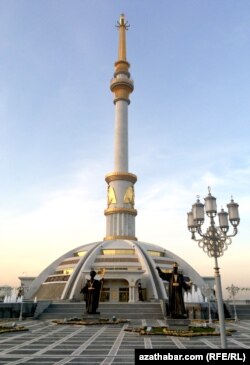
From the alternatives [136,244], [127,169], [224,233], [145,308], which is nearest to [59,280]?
[136,244]

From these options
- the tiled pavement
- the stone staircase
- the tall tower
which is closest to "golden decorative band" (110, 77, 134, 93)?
the tall tower

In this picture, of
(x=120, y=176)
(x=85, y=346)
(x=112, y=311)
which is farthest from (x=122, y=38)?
(x=85, y=346)

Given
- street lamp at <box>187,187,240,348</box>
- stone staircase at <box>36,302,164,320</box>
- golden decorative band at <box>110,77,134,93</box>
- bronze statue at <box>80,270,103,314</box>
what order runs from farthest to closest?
golden decorative band at <box>110,77,134,93</box> < stone staircase at <box>36,302,164,320</box> < bronze statue at <box>80,270,103,314</box> < street lamp at <box>187,187,240,348</box>

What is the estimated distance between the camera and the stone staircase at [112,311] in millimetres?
31812

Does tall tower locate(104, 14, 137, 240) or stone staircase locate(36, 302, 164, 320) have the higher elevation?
→ tall tower locate(104, 14, 137, 240)

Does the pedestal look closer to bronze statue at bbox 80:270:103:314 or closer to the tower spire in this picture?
bronze statue at bbox 80:270:103:314

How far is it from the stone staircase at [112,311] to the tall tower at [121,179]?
2051 cm

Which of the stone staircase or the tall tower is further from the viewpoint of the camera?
the tall tower

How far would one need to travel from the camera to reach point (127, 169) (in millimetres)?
57250

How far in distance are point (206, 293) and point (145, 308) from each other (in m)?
15.7

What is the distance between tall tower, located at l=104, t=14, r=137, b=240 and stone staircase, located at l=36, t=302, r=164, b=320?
67.3 feet

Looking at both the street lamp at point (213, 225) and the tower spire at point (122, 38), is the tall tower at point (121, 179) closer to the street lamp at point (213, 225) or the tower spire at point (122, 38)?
the tower spire at point (122, 38)

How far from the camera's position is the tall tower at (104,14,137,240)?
181 feet

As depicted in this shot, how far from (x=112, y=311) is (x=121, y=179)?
26.5 metres
